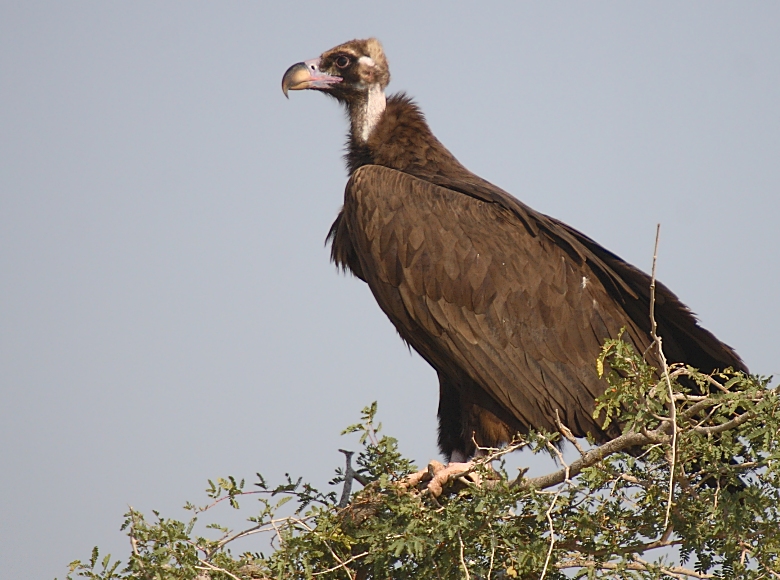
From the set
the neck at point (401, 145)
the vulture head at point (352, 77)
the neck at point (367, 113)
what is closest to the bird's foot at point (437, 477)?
the neck at point (401, 145)

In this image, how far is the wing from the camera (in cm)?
495

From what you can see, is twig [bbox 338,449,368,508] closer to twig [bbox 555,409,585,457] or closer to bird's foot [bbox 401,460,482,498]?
bird's foot [bbox 401,460,482,498]

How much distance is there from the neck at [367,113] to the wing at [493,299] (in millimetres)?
1038

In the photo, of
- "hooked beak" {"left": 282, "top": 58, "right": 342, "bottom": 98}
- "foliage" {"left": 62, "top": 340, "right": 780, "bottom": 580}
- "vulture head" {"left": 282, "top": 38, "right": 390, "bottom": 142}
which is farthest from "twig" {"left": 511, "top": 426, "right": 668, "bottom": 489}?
"hooked beak" {"left": 282, "top": 58, "right": 342, "bottom": 98}

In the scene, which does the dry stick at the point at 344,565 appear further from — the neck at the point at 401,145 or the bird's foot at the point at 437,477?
the neck at the point at 401,145

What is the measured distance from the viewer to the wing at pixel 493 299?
4953 millimetres

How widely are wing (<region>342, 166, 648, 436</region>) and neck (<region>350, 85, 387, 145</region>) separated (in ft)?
3.41

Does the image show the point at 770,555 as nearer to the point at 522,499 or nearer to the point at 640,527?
the point at 640,527

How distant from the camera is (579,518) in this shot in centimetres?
352

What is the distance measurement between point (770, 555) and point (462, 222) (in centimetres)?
248

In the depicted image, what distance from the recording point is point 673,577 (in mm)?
3324

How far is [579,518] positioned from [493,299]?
68.5 inches

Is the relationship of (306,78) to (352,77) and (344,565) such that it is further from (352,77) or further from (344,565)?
(344,565)

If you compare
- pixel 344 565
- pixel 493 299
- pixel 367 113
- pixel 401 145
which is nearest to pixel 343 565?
pixel 344 565
